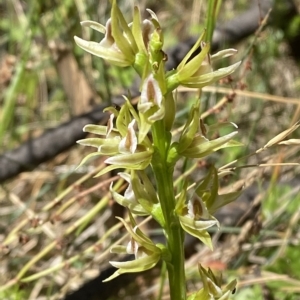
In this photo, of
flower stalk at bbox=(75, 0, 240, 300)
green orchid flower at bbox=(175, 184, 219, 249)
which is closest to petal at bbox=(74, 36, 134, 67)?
flower stalk at bbox=(75, 0, 240, 300)

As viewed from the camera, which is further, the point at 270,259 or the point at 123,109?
the point at 270,259

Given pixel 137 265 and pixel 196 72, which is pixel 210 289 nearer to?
pixel 137 265

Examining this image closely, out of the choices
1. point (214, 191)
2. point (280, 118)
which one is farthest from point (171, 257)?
point (280, 118)

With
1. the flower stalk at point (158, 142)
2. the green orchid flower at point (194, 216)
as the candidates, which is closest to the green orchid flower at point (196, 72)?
the flower stalk at point (158, 142)

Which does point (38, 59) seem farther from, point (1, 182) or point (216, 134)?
point (216, 134)

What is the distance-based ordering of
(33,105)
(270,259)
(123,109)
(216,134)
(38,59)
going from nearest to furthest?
(123,109), (216,134), (270,259), (38,59), (33,105)

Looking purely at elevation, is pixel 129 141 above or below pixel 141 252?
above

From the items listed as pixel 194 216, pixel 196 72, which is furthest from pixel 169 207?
pixel 196 72

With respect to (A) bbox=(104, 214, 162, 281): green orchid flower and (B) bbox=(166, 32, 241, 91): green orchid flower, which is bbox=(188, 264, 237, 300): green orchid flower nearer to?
(A) bbox=(104, 214, 162, 281): green orchid flower
